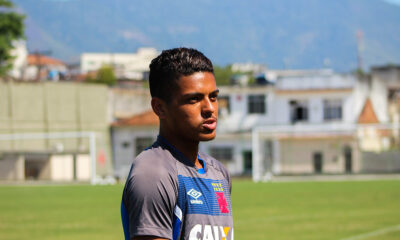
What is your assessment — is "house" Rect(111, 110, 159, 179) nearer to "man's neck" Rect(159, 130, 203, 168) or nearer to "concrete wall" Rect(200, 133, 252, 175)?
"concrete wall" Rect(200, 133, 252, 175)

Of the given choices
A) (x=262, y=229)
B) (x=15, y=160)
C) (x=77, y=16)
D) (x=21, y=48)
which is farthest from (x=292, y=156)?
(x=77, y=16)

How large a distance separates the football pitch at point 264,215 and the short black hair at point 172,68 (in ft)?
31.7

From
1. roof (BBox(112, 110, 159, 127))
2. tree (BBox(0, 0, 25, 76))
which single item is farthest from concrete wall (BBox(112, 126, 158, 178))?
tree (BBox(0, 0, 25, 76))

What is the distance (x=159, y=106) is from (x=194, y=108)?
179mm

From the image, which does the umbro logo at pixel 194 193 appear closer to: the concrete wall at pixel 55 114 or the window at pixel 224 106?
the concrete wall at pixel 55 114

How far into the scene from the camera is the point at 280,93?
57.8 m

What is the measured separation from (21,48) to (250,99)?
74.2m

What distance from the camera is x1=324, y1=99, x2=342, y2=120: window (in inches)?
2230

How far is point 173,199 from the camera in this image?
307 cm

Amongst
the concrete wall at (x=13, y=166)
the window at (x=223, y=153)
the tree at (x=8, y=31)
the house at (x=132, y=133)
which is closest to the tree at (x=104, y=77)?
the tree at (x=8, y=31)

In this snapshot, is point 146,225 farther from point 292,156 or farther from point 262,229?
point 292,156

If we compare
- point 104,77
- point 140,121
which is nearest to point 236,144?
point 140,121

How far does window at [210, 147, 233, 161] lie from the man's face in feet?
170

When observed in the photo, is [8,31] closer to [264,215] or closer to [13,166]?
[13,166]
